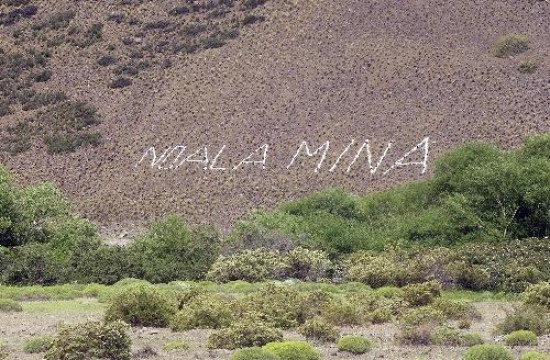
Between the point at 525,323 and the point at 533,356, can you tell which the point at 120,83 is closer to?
the point at 525,323

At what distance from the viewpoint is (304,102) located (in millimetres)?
68688

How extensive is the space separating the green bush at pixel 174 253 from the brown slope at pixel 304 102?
47.2ft

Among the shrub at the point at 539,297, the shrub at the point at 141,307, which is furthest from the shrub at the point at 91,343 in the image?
the shrub at the point at 539,297

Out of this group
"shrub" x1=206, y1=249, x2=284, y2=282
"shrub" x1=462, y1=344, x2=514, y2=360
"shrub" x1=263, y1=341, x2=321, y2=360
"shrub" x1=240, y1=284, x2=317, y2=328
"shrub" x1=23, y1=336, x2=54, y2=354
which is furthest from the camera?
"shrub" x1=206, y1=249, x2=284, y2=282

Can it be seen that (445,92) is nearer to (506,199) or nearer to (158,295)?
(506,199)

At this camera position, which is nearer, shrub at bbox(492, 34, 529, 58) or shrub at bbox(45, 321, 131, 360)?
shrub at bbox(45, 321, 131, 360)

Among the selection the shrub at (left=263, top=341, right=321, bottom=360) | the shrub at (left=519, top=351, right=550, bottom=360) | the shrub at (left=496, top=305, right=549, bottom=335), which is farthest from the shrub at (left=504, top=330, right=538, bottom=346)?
the shrub at (left=263, top=341, right=321, bottom=360)

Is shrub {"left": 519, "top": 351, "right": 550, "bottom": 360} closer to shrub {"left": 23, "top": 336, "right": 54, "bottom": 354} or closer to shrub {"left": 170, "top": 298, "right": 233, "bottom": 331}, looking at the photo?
shrub {"left": 170, "top": 298, "right": 233, "bottom": 331}

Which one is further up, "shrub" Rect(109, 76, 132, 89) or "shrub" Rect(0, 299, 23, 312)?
"shrub" Rect(0, 299, 23, 312)

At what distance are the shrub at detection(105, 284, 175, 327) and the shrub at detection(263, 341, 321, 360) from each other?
527 cm

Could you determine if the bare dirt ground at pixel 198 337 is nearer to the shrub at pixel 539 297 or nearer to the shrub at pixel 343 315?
the shrub at pixel 343 315

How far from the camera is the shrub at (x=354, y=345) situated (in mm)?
20859

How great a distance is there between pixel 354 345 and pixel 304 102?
4844 centimetres

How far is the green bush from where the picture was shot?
40.2 m
